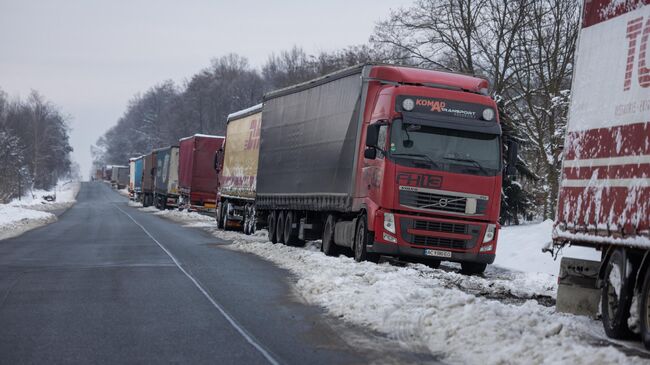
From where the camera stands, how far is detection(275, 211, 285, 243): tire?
90.5 feet

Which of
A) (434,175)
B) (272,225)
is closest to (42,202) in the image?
(272,225)

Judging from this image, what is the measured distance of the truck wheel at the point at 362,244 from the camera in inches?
758

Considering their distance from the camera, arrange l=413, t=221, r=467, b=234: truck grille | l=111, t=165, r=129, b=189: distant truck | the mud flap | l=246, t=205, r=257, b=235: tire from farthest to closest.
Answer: l=111, t=165, r=129, b=189: distant truck, l=246, t=205, r=257, b=235: tire, l=413, t=221, r=467, b=234: truck grille, the mud flap

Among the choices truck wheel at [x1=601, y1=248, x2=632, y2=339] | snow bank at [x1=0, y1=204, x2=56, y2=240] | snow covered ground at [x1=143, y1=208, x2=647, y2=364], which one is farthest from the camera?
snow bank at [x1=0, y1=204, x2=56, y2=240]

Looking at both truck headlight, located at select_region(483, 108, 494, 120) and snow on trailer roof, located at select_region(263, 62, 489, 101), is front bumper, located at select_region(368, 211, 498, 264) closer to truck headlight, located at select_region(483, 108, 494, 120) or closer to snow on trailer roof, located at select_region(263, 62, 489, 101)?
truck headlight, located at select_region(483, 108, 494, 120)

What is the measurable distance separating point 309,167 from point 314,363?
15604 mm

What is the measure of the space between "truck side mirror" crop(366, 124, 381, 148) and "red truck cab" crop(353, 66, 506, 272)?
0.06 feet

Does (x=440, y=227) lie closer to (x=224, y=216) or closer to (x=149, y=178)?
(x=224, y=216)

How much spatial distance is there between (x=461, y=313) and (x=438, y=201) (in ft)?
26.9

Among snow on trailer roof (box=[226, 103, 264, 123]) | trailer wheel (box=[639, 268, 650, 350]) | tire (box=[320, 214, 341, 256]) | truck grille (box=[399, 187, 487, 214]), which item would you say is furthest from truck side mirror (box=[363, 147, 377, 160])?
snow on trailer roof (box=[226, 103, 264, 123])

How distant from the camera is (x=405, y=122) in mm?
18609

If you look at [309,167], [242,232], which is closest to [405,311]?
[309,167]

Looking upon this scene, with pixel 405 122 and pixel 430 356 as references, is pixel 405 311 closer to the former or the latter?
pixel 430 356

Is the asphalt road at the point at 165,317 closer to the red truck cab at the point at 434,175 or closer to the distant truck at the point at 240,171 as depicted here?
the red truck cab at the point at 434,175
